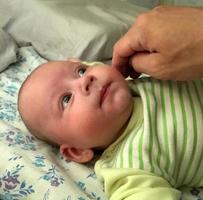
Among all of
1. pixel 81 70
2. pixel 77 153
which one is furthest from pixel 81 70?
pixel 77 153

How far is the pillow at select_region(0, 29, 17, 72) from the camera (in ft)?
5.19

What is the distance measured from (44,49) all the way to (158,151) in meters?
0.87

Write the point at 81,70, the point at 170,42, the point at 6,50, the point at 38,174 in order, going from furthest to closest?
1. the point at 6,50
2. the point at 81,70
3. the point at 38,174
4. the point at 170,42

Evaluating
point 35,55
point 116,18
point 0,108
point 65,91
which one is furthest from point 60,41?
point 65,91

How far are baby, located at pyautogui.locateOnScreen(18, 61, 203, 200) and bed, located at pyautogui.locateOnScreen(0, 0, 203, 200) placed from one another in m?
0.04

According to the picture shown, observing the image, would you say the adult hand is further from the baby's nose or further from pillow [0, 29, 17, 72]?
pillow [0, 29, 17, 72]

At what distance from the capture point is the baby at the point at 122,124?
37.6 inches

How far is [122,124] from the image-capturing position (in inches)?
40.9

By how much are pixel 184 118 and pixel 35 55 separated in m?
0.86

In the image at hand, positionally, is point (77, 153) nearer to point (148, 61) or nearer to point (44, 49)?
point (148, 61)

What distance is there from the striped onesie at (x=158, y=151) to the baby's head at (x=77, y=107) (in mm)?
45

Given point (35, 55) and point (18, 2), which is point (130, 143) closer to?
point (35, 55)

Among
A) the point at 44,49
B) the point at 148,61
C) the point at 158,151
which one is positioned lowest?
the point at 44,49

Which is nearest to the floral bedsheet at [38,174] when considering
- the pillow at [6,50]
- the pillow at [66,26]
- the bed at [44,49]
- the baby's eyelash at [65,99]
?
the bed at [44,49]
